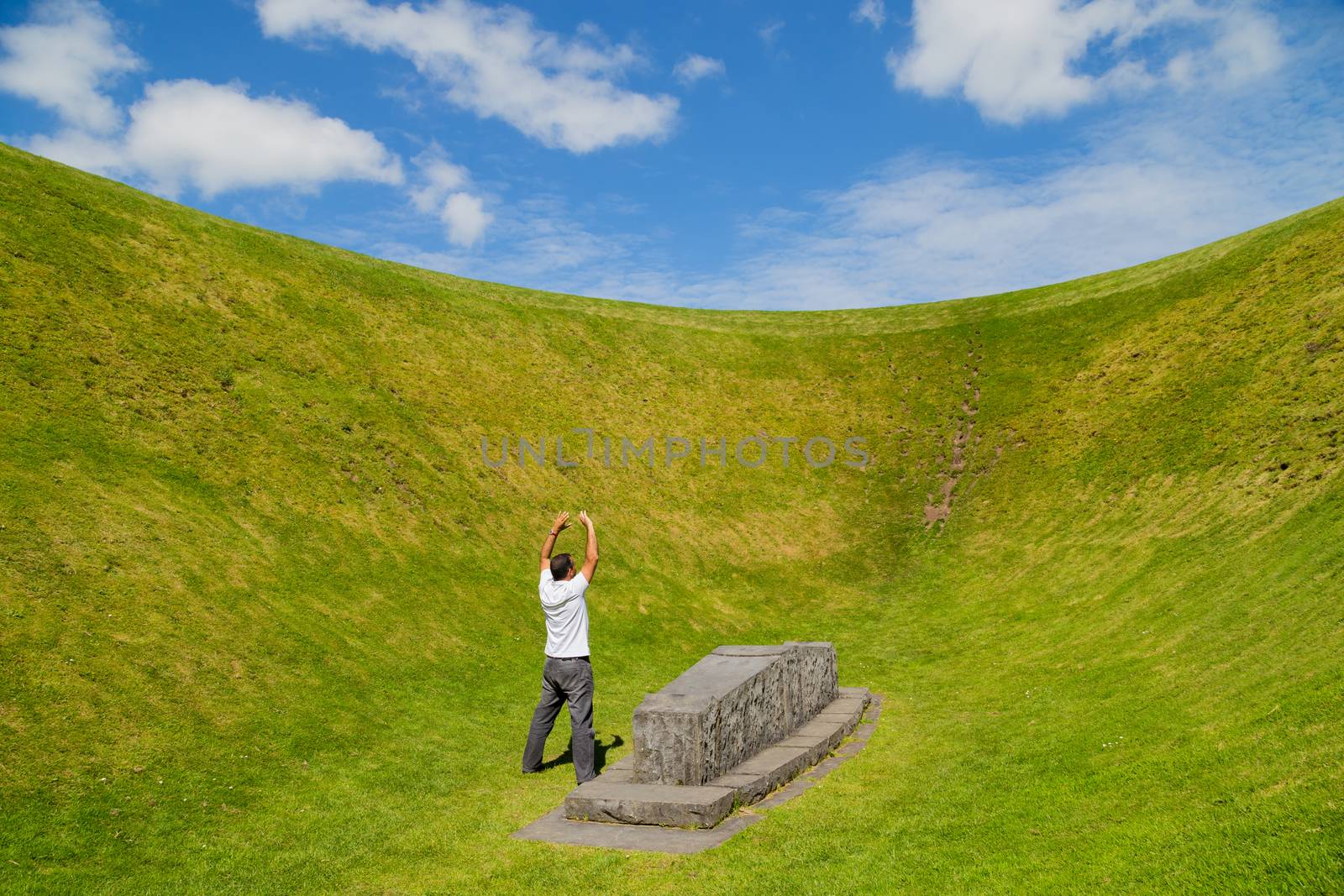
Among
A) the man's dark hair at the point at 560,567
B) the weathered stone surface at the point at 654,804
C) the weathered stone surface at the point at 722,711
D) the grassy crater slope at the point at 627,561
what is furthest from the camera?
the man's dark hair at the point at 560,567

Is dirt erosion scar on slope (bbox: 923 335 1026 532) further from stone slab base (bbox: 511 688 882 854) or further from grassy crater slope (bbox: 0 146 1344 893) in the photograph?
stone slab base (bbox: 511 688 882 854)

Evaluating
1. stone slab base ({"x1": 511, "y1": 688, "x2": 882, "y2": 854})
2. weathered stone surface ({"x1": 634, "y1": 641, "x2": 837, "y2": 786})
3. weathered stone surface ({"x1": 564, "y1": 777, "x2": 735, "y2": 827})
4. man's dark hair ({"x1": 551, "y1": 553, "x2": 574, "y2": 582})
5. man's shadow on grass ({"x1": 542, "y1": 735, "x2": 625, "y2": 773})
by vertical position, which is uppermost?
man's dark hair ({"x1": 551, "y1": 553, "x2": 574, "y2": 582})

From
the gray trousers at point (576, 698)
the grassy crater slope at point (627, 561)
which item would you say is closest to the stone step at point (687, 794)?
the gray trousers at point (576, 698)

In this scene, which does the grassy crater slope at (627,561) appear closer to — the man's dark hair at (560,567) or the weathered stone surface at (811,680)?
the weathered stone surface at (811,680)

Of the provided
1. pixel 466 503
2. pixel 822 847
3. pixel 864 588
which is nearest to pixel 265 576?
pixel 466 503

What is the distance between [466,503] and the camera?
29078 millimetres

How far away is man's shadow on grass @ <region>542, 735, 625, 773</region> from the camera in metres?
14.7

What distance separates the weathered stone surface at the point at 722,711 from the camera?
11797mm

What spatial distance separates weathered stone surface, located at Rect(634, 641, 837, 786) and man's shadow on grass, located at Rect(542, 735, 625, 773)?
2397 millimetres

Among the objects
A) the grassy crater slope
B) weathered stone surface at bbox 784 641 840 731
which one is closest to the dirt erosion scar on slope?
the grassy crater slope

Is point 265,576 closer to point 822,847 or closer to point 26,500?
point 26,500

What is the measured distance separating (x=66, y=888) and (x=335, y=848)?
2.95 metres

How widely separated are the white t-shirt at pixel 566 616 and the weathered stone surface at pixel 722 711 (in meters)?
1.51

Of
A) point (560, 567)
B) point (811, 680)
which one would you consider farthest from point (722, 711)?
point (811, 680)
